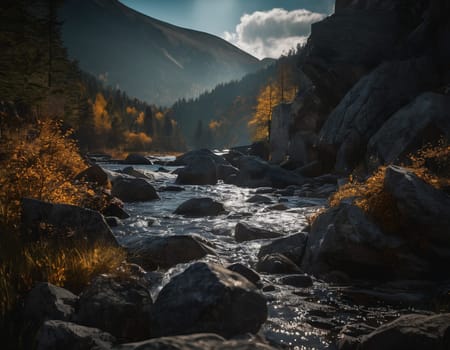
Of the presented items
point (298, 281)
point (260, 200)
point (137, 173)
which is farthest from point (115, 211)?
point (137, 173)

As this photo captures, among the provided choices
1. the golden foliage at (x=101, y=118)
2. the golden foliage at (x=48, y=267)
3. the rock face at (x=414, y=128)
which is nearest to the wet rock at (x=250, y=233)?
the golden foliage at (x=48, y=267)

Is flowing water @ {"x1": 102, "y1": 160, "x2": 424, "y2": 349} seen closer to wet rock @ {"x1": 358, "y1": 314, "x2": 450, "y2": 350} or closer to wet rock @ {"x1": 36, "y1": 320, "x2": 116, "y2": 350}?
wet rock @ {"x1": 358, "y1": 314, "x2": 450, "y2": 350}

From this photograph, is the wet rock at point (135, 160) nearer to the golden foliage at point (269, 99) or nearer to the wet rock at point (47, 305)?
the golden foliage at point (269, 99)

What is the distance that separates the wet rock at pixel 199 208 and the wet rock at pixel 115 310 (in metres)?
10.1

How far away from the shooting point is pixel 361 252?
23.0 feet

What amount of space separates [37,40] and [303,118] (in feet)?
88.7

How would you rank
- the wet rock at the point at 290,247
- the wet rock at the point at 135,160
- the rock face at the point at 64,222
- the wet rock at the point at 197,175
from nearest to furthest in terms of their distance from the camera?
the rock face at the point at 64,222, the wet rock at the point at 290,247, the wet rock at the point at 197,175, the wet rock at the point at 135,160

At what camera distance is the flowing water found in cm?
497

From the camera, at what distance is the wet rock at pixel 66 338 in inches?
133

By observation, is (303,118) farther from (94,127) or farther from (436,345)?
(94,127)

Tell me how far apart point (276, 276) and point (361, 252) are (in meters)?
1.92

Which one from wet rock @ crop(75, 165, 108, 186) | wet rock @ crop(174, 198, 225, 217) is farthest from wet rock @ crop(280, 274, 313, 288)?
wet rock @ crop(75, 165, 108, 186)

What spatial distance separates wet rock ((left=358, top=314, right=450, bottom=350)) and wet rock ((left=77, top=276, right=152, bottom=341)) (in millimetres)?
2846

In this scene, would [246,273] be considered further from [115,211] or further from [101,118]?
[101,118]
